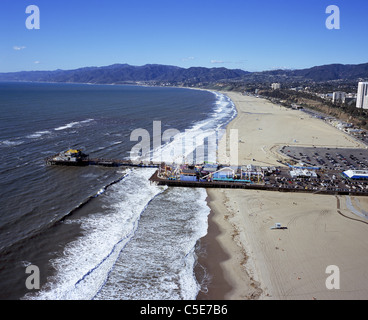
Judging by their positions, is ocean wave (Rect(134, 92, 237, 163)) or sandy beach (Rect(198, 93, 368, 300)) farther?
ocean wave (Rect(134, 92, 237, 163))

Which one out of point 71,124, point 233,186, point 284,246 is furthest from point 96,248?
point 71,124

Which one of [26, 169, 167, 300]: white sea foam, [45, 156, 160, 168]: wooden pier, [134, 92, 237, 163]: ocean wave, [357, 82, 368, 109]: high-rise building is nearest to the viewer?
[26, 169, 167, 300]: white sea foam

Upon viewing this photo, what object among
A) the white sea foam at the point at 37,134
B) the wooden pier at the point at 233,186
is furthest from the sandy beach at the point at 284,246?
the white sea foam at the point at 37,134

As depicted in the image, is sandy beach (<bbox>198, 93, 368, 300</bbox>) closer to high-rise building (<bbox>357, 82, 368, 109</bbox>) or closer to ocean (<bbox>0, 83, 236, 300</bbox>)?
ocean (<bbox>0, 83, 236, 300</bbox>)

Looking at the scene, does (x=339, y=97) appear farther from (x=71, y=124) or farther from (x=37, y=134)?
(x=37, y=134)

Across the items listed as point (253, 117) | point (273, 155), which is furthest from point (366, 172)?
point (253, 117)

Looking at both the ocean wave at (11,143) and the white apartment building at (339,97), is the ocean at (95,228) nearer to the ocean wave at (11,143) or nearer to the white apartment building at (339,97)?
the ocean wave at (11,143)

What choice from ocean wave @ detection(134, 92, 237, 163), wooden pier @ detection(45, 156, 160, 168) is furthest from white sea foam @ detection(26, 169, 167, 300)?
ocean wave @ detection(134, 92, 237, 163)
